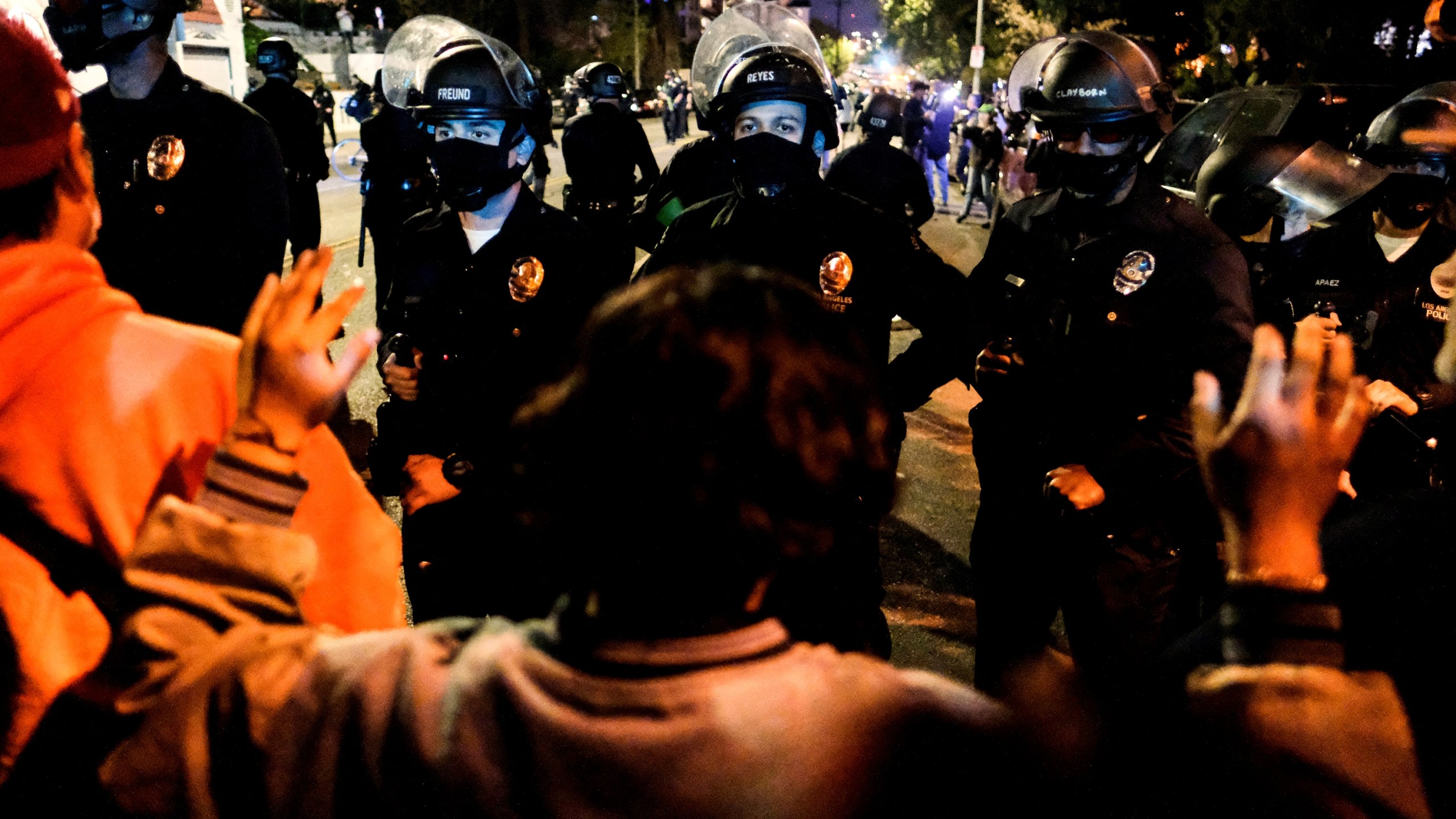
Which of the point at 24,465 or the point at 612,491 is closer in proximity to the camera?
the point at 612,491

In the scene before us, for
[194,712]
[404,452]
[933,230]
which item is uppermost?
[194,712]

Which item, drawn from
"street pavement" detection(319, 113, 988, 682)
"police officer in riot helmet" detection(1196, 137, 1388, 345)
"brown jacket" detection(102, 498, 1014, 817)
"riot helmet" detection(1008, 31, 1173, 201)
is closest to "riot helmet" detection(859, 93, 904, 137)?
"street pavement" detection(319, 113, 988, 682)

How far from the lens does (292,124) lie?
790 centimetres

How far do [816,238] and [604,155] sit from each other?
17.2ft

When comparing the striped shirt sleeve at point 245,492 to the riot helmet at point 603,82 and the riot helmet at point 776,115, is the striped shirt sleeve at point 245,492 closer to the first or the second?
the riot helmet at point 776,115

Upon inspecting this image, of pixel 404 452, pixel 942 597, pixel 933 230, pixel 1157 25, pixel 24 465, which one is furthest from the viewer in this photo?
pixel 1157 25

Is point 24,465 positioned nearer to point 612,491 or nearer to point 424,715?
point 424,715

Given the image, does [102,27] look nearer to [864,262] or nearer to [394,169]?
[864,262]

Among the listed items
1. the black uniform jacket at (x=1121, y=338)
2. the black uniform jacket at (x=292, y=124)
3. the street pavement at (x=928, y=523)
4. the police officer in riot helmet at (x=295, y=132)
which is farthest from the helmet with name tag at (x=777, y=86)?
the black uniform jacket at (x=292, y=124)

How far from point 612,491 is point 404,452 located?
2113 mm

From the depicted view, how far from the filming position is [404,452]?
3006 mm

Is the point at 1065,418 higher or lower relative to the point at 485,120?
lower

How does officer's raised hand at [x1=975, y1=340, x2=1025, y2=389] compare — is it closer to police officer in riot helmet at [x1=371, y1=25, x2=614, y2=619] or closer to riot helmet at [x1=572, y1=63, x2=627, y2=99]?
police officer in riot helmet at [x1=371, y1=25, x2=614, y2=619]

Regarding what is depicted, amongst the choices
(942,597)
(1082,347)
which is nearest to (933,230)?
(942,597)
